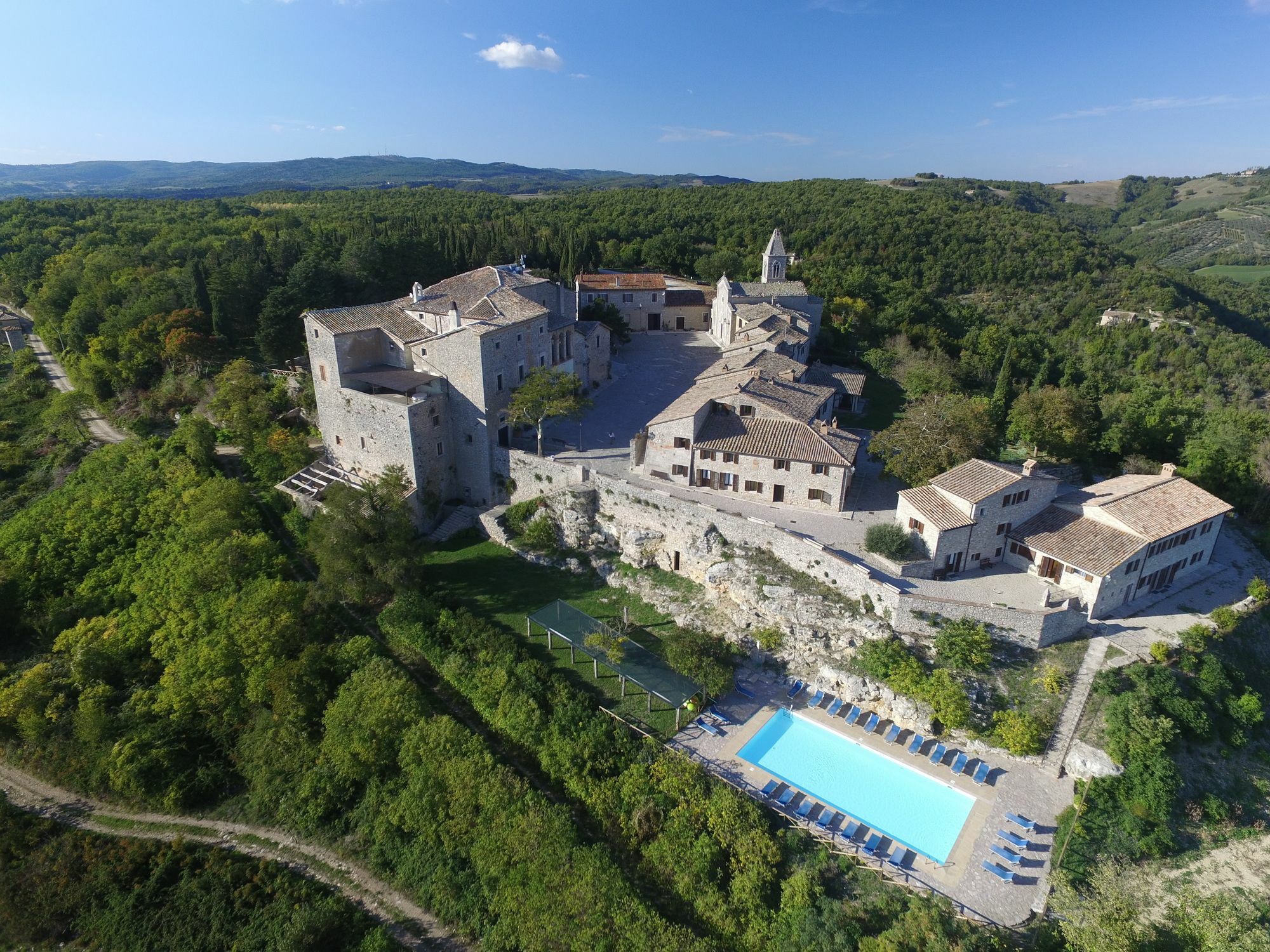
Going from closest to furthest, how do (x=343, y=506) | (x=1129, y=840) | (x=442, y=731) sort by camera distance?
1. (x=1129, y=840)
2. (x=442, y=731)
3. (x=343, y=506)

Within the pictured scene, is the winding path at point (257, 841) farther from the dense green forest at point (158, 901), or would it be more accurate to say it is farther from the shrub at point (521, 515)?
the shrub at point (521, 515)

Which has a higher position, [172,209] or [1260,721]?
[172,209]

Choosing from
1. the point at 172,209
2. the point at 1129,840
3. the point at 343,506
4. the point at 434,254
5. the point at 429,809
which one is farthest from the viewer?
the point at 172,209

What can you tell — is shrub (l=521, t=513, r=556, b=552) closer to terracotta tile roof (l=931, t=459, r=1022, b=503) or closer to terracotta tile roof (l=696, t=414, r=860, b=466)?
terracotta tile roof (l=696, t=414, r=860, b=466)

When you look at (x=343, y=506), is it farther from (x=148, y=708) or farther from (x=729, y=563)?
(x=729, y=563)

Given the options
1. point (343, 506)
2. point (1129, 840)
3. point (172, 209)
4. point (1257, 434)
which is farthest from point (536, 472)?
point (172, 209)

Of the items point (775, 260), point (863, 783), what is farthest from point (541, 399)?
point (775, 260)

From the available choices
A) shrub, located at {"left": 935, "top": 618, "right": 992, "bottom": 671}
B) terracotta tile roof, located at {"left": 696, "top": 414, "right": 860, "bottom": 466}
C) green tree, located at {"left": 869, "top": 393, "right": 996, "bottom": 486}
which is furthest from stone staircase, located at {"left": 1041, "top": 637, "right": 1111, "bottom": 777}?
terracotta tile roof, located at {"left": 696, "top": 414, "right": 860, "bottom": 466}
